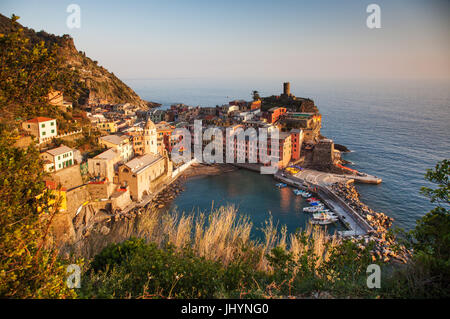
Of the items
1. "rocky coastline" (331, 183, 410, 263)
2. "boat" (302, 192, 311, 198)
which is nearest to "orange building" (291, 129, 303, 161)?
"rocky coastline" (331, 183, 410, 263)

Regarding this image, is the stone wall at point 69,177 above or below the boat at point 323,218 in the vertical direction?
above

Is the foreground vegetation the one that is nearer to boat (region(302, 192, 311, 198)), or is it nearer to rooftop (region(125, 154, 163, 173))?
rooftop (region(125, 154, 163, 173))

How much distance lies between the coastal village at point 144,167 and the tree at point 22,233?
3124 mm

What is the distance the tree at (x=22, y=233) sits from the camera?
7.06ft

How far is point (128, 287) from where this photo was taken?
3.28 metres

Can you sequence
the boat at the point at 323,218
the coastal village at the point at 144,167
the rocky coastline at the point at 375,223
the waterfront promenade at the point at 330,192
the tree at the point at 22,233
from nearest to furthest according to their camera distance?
1. the tree at the point at 22,233
2. the rocky coastline at the point at 375,223
3. the waterfront promenade at the point at 330,192
4. the coastal village at the point at 144,167
5. the boat at the point at 323,218

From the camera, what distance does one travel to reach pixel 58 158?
33.6 feet

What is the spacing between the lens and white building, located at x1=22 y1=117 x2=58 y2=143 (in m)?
11.2

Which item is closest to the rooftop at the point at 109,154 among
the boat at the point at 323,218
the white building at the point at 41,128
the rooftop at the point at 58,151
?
the rooftop at the point at 58,151

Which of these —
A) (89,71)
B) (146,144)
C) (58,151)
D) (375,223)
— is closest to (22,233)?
(58,151)

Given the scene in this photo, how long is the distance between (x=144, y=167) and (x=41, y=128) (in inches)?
164

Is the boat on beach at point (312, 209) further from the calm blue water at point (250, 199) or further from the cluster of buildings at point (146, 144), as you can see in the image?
the cluster of buildings at point (146, 144)

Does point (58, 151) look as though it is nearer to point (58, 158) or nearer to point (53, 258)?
point (58, 158)

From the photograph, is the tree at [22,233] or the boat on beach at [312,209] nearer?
the tree at [22,233]
